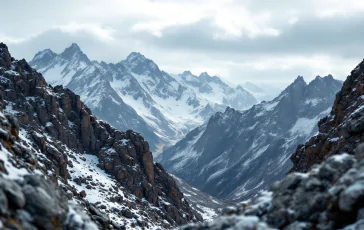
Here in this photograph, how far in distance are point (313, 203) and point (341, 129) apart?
44534mm

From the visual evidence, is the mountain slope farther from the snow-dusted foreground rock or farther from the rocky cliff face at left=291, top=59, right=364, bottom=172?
the rocky cliff face at left=291, top=59, right=364, bottom=172

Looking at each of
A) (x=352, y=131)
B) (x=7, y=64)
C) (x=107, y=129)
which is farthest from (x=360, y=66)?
(x=7, y=64)

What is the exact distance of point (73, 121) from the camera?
436 feet

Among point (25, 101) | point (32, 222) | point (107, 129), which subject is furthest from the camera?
point (107, 129)

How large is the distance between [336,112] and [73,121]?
83928 millimetres

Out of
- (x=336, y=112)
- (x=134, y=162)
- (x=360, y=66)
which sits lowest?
(x=134, y=162)

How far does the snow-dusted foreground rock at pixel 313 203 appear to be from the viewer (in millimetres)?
26297

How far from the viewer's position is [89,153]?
129625mm

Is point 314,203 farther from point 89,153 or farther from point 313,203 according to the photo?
point 89,153

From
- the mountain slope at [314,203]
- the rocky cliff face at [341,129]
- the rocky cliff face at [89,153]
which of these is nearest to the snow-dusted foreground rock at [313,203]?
the mountain slope at [314,203]

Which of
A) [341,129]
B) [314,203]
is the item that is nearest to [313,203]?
[314,203]

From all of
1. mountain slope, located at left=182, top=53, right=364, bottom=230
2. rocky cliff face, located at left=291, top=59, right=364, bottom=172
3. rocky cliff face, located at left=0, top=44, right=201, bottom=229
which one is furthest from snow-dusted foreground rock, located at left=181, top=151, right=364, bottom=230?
rocky cliff face, located at left=0, top=44, right=201, bottom=229

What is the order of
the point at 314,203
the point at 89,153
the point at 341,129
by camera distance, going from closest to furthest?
the point at 314,203 < the point at 341,129 < the point at 89,153

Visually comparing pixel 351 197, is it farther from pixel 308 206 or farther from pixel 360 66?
pixel 360 66
